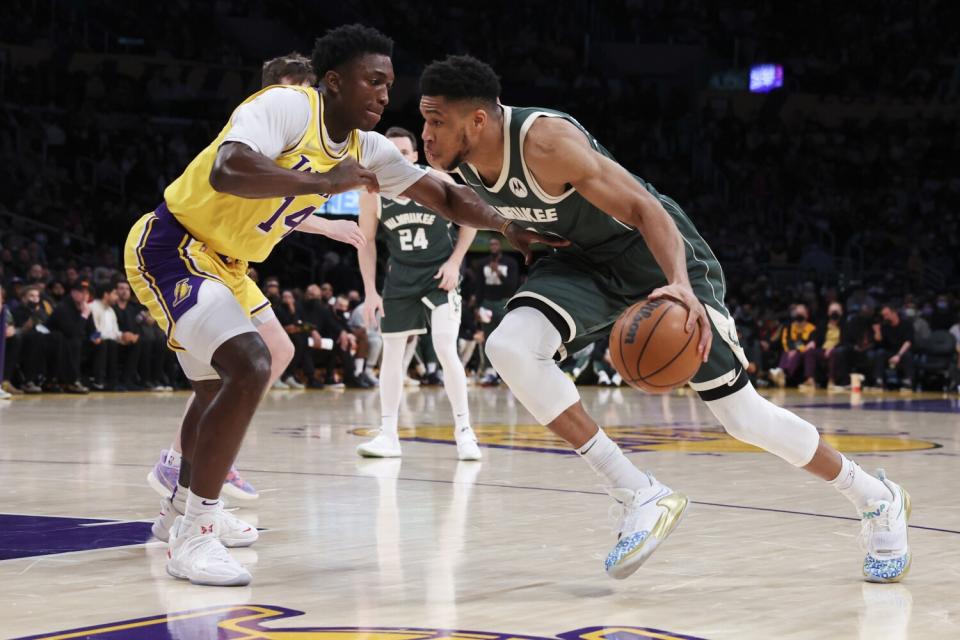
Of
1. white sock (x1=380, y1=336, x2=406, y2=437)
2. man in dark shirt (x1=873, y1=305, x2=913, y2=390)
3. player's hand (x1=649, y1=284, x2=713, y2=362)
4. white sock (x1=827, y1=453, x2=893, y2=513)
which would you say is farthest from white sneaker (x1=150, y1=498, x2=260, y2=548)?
man in dark shirt (x1=873, y1=305, x2=913, y2=390)

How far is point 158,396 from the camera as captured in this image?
1398cm

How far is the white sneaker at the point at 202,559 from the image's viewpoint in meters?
3.76

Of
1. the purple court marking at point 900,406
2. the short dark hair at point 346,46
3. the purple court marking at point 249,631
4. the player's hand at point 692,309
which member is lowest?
the purple court marking at point 900,406

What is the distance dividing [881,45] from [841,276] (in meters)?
8.57

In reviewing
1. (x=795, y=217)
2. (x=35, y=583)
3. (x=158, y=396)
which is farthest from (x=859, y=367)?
(x=35, y=583)

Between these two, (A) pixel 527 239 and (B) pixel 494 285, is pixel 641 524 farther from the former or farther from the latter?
(B) pixel 494 285

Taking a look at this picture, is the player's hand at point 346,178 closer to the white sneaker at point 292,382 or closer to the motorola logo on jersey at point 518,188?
the motorola logo on jersey at point 518,188

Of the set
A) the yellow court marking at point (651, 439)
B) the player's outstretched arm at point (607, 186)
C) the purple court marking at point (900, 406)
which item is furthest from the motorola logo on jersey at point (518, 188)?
the purple court marking at point (900, 406)

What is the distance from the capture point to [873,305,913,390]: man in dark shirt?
17812 millimetres

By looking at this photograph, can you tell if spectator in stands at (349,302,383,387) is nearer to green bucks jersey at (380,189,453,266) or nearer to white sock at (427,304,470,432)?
green bucks jersey at (380,189,453,266)

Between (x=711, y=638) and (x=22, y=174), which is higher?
(x=22, y=174)

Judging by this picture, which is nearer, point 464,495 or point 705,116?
point 464,495

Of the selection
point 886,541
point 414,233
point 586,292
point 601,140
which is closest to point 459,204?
point 586,292

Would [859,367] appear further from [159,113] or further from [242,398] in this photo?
[242,398]
